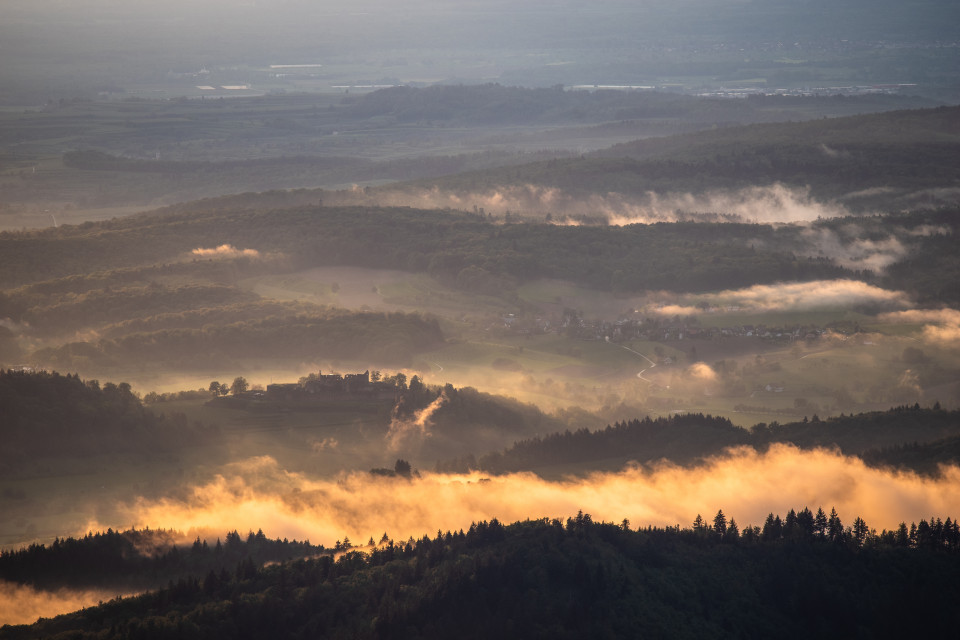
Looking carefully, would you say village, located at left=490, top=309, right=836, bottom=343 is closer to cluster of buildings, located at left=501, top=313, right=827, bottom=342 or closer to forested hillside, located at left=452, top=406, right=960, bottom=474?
cluster of buildings, located at left=501, top=313, right=827, bottom=342

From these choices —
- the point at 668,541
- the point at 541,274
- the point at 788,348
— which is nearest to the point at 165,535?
the point at 668,541

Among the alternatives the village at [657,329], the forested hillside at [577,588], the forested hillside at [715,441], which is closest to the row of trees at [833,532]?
the forested hillside at [577,588]

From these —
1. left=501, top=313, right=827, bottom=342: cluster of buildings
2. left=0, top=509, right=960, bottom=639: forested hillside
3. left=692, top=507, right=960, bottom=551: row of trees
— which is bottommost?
left=0, top=509, right=960, bottom=639: forested hillside

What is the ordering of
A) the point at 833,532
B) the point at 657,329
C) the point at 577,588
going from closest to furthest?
1. the point at 577,588
2. the point at 833,532
3. the point at 657,329

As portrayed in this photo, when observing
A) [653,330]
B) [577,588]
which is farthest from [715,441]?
[653,330]

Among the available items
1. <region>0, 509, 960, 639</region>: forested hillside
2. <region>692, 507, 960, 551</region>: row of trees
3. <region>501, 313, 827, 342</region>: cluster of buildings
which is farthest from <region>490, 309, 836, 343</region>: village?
<region>0, 509, 960, 639</region>: forested hillside

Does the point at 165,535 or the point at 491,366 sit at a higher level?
the point at 491,366

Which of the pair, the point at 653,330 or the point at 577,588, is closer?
the point at 577,588

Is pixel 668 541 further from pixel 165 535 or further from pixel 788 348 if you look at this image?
pixel 788 348

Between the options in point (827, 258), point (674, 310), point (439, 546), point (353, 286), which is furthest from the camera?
point (827, 258)

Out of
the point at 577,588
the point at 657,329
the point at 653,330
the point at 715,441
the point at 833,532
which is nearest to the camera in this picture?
the point at 577,588

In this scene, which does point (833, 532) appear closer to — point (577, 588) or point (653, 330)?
point (577, 588)
